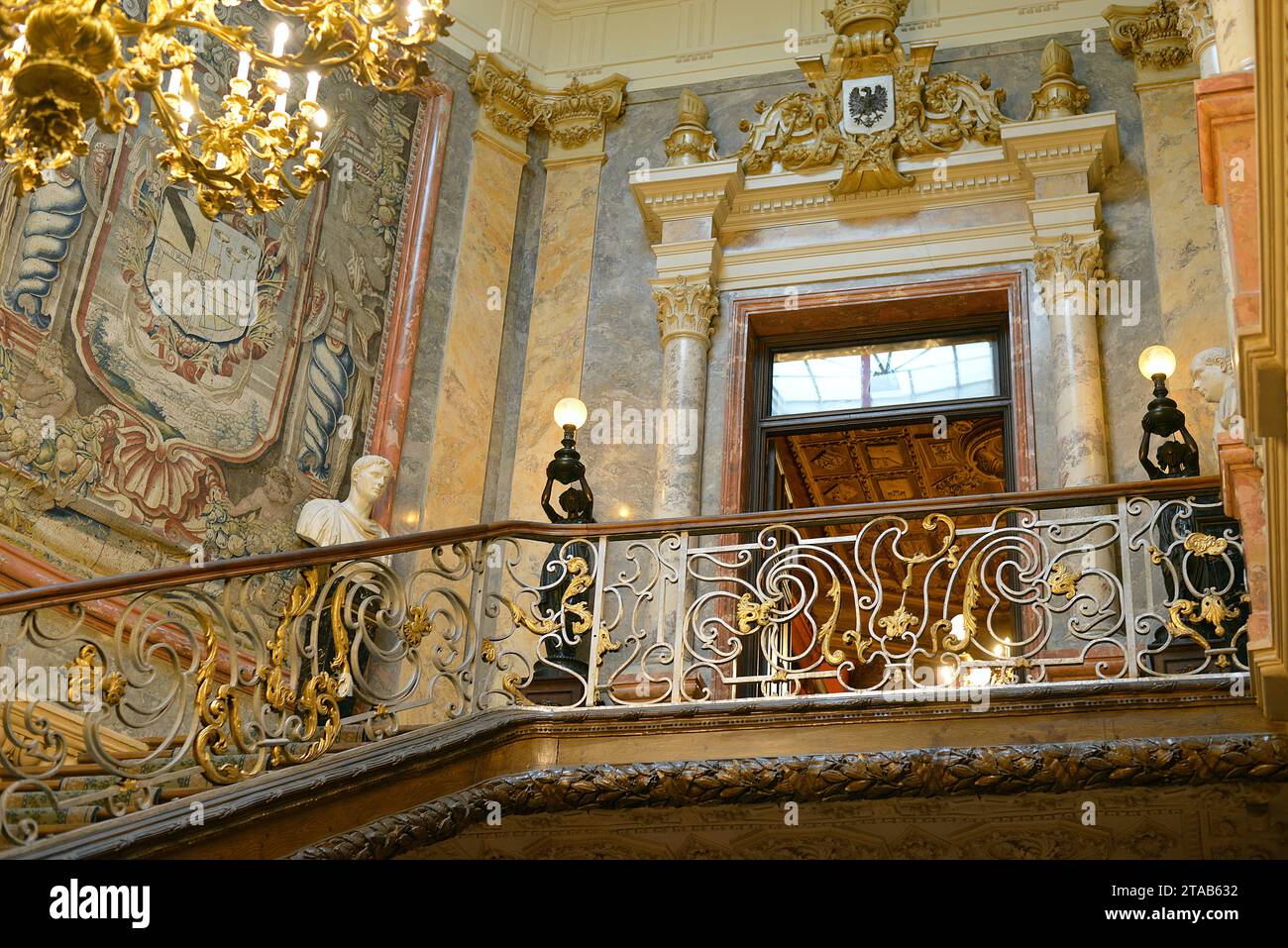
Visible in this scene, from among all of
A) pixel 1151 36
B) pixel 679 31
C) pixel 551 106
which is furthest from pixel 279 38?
pixel 1151 36

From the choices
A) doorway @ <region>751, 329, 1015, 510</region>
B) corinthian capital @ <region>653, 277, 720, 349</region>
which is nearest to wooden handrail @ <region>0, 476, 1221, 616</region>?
doorway @ <region>751, 329, 1015, 510</region>

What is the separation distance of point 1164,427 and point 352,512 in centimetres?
417

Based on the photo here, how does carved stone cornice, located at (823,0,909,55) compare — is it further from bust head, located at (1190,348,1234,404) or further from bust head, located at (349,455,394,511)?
bust head, located at (349,455,394,511)

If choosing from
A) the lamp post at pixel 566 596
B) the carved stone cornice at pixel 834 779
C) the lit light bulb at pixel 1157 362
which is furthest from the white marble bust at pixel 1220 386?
the lamp post at pixel 566 596

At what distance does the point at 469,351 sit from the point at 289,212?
1.44 metres

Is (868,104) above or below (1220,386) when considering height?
above

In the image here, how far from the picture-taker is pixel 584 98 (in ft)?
35.0

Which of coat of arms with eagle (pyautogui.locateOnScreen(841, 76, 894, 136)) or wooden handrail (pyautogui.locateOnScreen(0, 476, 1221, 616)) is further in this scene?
coat of arms with eagle (pyautogui.locateOnScreen(841, 76, 894, 136))

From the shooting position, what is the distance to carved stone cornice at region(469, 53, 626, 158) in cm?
1052

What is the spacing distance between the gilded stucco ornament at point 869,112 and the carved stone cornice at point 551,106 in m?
1.08

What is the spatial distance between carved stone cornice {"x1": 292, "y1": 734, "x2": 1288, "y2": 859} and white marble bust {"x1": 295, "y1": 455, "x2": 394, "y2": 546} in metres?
2.52

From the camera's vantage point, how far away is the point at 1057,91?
9.50 m

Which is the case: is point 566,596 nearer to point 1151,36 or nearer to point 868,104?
point 868,104

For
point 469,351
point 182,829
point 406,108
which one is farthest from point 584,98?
point 182,829
